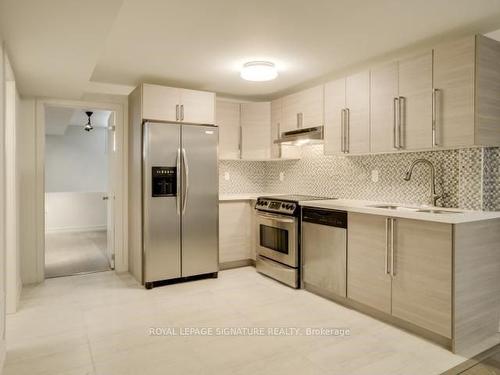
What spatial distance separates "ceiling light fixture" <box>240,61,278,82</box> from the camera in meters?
3.45

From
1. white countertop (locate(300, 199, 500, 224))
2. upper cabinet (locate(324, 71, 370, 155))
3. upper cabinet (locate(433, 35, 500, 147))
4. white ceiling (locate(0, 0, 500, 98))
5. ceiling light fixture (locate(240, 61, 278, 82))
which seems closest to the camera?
white ceiling (locate(0, 0, 500, 98))

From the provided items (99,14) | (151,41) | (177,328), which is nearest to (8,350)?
(177,328)

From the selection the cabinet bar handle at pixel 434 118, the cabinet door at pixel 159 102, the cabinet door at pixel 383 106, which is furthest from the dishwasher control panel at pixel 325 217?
the cabinet door at pixel 159 102

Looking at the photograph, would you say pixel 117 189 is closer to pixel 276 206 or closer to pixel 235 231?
pixel 235 231

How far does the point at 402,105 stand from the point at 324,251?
148 cm

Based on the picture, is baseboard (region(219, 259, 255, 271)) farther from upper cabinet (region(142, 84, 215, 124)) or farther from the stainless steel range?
upper cabinet (region(142, 84, 215, 124))

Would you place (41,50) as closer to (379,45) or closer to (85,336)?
(85,336)

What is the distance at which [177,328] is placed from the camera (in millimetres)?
2803

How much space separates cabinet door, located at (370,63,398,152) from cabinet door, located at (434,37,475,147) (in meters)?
0.39

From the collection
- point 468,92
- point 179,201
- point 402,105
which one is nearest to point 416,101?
point 402,105

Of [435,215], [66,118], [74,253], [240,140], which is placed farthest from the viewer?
[66,118]

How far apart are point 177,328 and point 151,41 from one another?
231cm

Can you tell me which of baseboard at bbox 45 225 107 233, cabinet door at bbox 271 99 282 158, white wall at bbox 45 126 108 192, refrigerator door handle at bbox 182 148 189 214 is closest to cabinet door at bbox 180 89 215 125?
refrigerator door handle at bbox 182 148 189 214

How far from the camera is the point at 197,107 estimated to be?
13.3 ft
